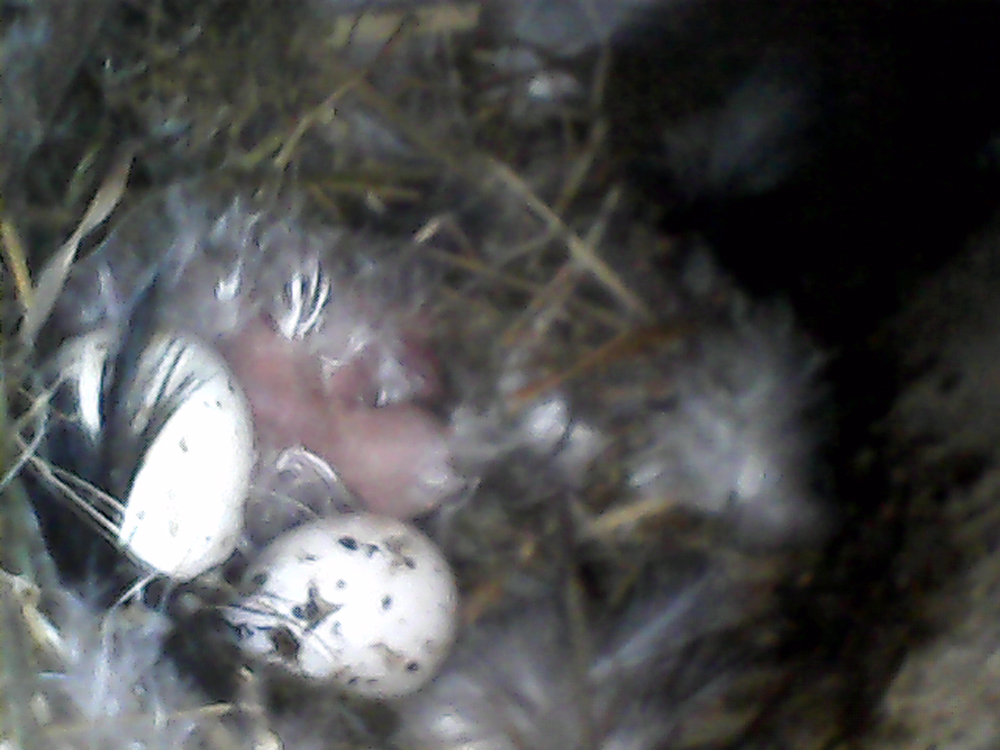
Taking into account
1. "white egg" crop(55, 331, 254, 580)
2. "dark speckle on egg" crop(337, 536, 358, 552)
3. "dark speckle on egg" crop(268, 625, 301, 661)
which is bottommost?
"dark speckle on egg" crop(268, 625, 301, 661)

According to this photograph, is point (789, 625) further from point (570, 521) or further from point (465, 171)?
point (465, 171)

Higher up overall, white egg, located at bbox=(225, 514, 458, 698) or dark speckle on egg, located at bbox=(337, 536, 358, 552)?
dark speckle on egg, located at bbox=(337, 536, 358, 552)

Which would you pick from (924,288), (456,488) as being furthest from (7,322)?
(924,288)

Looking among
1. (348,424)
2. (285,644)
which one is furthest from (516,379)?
(285,644)

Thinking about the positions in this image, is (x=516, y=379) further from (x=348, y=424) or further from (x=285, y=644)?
(x=285, y=644)
